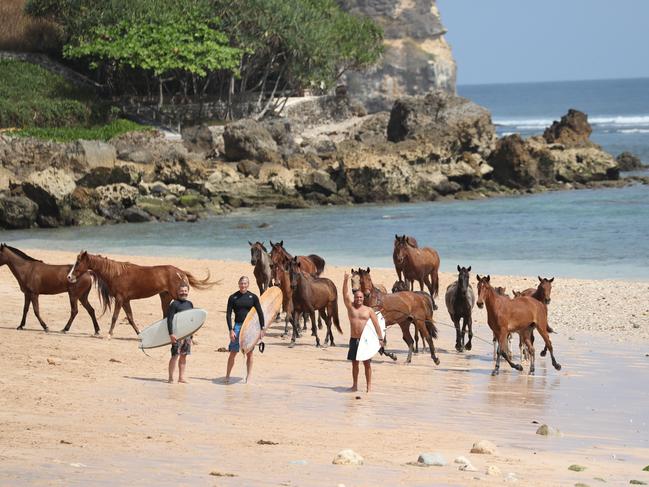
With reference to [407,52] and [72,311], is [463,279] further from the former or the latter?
[407,52]

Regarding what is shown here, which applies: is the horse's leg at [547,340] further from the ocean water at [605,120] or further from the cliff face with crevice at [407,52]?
the cliff face with crevice at [407,52]

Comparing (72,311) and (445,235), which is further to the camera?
(445,235)

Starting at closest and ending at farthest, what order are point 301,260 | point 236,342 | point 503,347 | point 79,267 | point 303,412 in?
1. point 303,412
2. point 236,342
3. point 503,347
4. point 79,267
5. point 301,260

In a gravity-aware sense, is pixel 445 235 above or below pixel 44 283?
below

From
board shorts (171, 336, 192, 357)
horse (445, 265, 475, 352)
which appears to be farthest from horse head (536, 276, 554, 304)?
board shorts (171, 336, 192, 357)

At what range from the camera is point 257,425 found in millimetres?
12773

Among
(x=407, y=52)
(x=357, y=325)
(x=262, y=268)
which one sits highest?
(x=407, y=52)

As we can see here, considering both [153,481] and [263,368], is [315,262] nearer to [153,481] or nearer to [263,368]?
[263,368]

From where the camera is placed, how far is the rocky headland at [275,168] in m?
46.3

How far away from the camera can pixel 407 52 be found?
106938 millimetres

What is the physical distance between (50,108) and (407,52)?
50593 mm

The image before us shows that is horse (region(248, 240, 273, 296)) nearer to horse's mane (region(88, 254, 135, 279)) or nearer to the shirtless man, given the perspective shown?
horse's mane (region(88, 254, 135, 279))

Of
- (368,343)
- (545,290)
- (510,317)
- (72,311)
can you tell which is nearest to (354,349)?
(368,343)

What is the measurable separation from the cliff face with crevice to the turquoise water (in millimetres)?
51230
